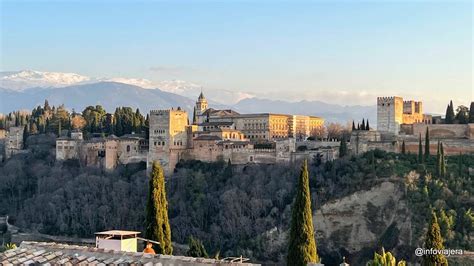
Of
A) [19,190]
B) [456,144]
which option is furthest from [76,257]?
[19,190]

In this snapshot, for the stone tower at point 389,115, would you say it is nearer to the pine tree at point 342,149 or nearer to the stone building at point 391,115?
the stone building at point 391,115

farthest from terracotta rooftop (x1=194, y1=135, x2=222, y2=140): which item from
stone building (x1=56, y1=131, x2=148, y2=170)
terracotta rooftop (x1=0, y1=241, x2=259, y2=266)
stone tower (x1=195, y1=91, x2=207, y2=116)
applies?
terracotta rooftop (x1=0, y1=241, x2=259, y2=266)

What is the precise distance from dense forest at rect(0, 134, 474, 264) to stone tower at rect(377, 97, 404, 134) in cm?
464

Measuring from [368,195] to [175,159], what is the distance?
547 inches

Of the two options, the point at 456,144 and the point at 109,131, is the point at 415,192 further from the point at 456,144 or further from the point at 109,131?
the point at 109,131

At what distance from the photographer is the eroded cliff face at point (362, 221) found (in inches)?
1441

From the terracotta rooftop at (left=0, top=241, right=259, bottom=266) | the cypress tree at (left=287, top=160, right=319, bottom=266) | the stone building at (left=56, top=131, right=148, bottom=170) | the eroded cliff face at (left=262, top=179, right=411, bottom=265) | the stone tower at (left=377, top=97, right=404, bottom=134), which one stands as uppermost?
the stone tower at (left=377, top=97, right=404, bottom=134)

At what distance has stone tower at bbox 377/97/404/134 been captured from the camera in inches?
1753

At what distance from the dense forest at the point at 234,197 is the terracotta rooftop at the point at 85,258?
917 inches

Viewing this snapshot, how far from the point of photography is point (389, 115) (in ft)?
147

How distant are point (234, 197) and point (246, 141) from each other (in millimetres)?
6228

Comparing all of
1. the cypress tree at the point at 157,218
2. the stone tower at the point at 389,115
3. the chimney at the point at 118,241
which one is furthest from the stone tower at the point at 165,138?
the chimney at the point at 118,241

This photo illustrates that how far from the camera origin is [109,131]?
56844mm

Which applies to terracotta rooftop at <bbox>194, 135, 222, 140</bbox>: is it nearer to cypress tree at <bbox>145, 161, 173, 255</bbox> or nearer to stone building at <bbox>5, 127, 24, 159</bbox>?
stone building at <bbox>5, 127, 24, 159</bbox>
